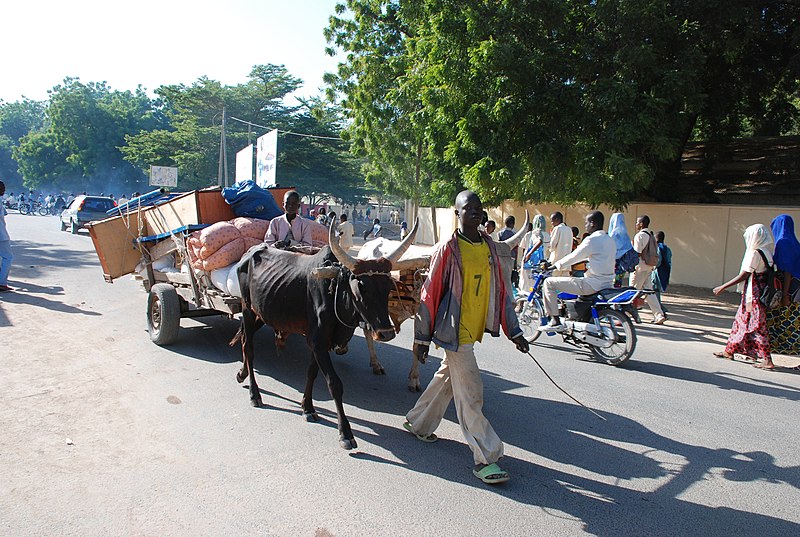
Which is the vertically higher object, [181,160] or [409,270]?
[181,160]

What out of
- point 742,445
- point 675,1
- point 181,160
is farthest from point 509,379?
point 181,160

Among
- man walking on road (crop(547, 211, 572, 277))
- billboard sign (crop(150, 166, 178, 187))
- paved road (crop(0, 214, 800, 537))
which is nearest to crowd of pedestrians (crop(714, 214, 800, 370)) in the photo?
paved road (crop(0, 214, 800, 537))

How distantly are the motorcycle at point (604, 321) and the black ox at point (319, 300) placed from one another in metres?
3.77

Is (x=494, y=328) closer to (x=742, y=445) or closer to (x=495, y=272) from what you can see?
(x=495, y=272)

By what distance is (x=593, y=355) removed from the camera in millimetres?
7625

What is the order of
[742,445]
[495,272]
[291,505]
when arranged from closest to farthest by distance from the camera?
1. [291,505]
2. [495,272]
3. [742,445]

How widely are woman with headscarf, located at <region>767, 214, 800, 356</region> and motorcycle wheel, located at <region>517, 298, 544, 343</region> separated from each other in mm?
3049

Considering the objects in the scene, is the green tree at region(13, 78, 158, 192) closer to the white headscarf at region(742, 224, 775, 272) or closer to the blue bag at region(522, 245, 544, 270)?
the blue bag at region(522, 245, 544, 270)

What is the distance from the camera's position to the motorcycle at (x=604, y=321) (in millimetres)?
7223

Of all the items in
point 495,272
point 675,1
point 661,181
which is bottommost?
point 495,272

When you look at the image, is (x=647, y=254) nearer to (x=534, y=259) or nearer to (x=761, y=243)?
(x=534, y=259)

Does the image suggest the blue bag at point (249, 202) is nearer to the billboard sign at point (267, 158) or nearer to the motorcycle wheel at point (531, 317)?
the motorcycle wheel at point (531, 317)

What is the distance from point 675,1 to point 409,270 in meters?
11.9

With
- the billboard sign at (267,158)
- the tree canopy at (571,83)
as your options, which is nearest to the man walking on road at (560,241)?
the tree canopy at (571,83)
